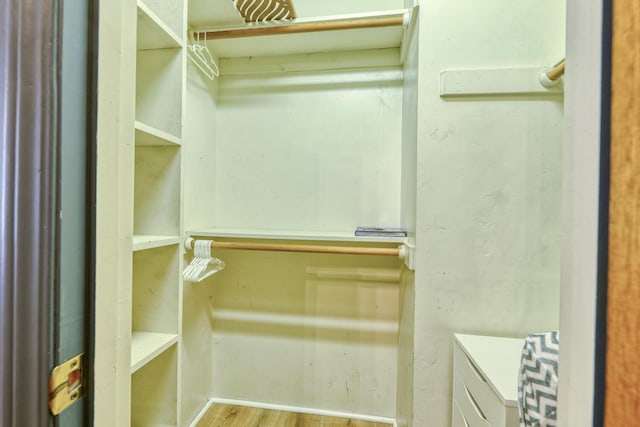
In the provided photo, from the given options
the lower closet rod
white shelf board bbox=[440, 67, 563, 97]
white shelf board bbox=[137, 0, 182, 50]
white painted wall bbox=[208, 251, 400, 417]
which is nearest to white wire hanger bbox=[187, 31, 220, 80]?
white shelf board bbox=[137, 0, 182, 50]

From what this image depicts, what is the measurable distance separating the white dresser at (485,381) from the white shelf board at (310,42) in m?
1.41

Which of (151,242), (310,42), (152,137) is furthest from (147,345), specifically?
(310,42)

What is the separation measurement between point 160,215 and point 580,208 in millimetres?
1371

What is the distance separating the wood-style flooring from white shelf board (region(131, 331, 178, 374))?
2.56 feet

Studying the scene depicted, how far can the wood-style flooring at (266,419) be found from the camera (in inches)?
67.1

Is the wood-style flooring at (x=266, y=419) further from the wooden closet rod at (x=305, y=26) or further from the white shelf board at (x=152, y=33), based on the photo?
the wooden closet rod at (x=305, y=26)

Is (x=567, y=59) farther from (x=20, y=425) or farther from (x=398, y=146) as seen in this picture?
(x=398, y=146)

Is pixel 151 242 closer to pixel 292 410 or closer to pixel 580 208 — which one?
pixel 580 208

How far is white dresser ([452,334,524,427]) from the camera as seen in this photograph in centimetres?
84

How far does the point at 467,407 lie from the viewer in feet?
3.49

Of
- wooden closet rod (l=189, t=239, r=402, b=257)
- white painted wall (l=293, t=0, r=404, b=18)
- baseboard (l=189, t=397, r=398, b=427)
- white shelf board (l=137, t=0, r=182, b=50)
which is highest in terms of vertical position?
white painted wall (l=293, t=0, r=404, b=18)

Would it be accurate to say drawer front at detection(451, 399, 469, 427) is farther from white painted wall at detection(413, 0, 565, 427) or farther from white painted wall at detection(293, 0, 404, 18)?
white painted wall at detection(293, 0, 404, 18)

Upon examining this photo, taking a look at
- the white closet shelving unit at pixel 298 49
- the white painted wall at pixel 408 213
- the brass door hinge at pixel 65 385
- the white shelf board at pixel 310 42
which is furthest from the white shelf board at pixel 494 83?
the brass door hinge at pixel 65 385

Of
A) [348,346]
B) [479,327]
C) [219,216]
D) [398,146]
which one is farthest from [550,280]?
[219,216]
